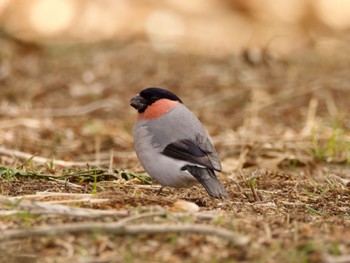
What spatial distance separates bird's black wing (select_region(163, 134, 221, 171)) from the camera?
4.36 meters

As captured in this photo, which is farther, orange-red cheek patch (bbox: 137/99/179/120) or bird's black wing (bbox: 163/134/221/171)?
orange-red cheek patch (bbox: 137/99/179/120)

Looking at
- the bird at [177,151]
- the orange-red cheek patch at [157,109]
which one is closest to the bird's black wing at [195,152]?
the bird at [177,151]

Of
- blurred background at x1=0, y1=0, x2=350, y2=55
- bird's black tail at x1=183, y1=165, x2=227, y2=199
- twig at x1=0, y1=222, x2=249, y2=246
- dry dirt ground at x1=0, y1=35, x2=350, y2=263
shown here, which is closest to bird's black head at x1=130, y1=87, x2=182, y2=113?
dry dirt ground at x1=0, y1=35, x2=350, y2=263

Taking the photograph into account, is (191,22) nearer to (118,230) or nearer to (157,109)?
(157,109)

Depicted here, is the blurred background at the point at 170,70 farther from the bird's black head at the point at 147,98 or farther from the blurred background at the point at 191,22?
the bird's black head at the point at 147,98

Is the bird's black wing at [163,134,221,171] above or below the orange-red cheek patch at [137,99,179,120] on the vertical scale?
below

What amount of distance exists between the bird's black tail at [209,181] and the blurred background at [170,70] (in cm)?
157

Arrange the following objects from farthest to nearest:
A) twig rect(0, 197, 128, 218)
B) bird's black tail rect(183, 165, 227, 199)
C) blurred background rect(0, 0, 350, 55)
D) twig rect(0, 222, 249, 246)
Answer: blurred background rect(0, 0, 350, 55), bird's black tail rect(183, 165, 227, 199), twig rect(0, 197, 128, 218), twig rect(0, 222, 249, 246)

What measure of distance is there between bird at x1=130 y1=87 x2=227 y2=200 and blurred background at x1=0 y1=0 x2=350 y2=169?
1.37m

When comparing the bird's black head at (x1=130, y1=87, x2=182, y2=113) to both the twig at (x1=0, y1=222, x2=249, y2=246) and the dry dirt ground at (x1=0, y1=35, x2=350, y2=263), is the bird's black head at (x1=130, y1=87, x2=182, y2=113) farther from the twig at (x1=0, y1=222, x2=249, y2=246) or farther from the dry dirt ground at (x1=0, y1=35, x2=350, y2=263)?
the twig at (x1=0, y1=222, x2=249, y2=246)

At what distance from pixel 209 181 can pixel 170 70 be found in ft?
17.0

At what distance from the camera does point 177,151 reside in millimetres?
4422

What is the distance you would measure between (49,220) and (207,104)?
4.89 metres

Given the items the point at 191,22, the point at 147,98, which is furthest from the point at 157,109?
the point at 191,22
